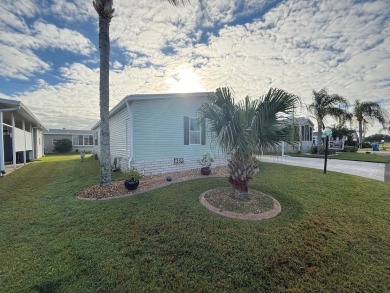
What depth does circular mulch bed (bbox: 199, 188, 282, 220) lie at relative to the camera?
459cm

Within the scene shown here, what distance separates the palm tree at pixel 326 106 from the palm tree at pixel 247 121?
18.9 meters

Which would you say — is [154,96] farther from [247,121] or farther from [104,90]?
[247,121]

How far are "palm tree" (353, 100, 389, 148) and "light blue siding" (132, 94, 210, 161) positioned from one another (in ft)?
96.8

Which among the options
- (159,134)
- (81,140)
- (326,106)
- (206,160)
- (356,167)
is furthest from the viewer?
(81,140)

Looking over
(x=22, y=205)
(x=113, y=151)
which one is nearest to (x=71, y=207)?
(x=22, y=205)

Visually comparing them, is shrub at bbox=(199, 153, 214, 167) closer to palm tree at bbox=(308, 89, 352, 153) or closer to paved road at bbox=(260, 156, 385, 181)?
paved road at bbox=(260, 156, 385, 181)

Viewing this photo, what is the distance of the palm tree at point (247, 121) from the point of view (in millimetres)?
4762

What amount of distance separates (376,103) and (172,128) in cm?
3213

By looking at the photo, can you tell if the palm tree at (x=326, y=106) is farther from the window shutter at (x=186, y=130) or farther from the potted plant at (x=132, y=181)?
the potted plant at (x=132, y=181)

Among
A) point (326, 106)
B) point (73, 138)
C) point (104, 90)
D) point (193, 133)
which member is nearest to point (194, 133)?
point (193, 133)

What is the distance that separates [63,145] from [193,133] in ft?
90.3

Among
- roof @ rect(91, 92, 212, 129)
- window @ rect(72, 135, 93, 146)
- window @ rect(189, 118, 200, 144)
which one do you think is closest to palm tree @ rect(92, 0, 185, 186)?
roof @ rect(91, 92, 212, 129)

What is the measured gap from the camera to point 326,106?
65.1ft

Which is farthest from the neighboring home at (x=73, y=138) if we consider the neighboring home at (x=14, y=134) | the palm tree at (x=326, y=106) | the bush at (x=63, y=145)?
the palm tree at (x=326, y=106)
